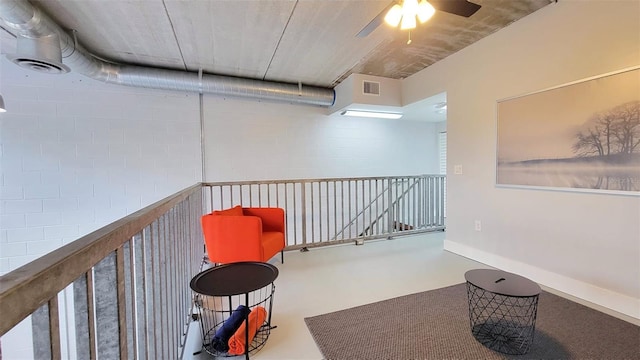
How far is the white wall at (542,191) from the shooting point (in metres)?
2.16

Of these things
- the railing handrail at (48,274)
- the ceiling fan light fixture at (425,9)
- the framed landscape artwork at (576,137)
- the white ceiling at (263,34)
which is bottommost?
the railing handrail at (48,274)

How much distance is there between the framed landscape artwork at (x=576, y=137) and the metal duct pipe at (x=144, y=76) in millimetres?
2751

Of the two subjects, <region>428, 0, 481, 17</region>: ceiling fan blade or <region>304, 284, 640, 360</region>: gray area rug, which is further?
<region>428, 0, 481, 17</region>: ceiling fan blade

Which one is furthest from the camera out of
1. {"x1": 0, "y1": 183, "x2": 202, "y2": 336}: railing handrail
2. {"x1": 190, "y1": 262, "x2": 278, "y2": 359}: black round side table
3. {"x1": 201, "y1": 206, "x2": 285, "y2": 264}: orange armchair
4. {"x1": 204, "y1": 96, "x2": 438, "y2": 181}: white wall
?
{"x1": 204, "y1": 96, "x2": 438, "y2": 181}: white wall

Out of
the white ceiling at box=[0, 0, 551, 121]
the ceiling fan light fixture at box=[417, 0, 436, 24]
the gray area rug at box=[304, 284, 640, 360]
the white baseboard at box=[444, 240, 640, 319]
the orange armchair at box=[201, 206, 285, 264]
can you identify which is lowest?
the gray area rug at box=[304, 284, 640, 360]

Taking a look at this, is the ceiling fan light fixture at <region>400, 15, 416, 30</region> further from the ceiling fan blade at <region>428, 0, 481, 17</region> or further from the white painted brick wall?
the white painted brick wall

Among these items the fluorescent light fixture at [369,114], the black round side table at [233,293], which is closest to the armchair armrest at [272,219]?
the black round side table at [233,293]

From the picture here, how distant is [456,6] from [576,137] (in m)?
1.63

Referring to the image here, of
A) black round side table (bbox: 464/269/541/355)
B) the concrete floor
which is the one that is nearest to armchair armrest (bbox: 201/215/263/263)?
the concrete floor

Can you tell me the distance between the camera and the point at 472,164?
3.37m

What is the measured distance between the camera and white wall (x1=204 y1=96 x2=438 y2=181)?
4398mm

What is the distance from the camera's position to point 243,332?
1.76 metres

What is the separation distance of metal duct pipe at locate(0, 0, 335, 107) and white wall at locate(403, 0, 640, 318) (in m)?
2.08

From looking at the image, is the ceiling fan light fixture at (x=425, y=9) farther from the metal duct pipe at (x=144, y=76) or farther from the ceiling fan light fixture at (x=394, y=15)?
the metal duct pipe at (x=144, y=76)
